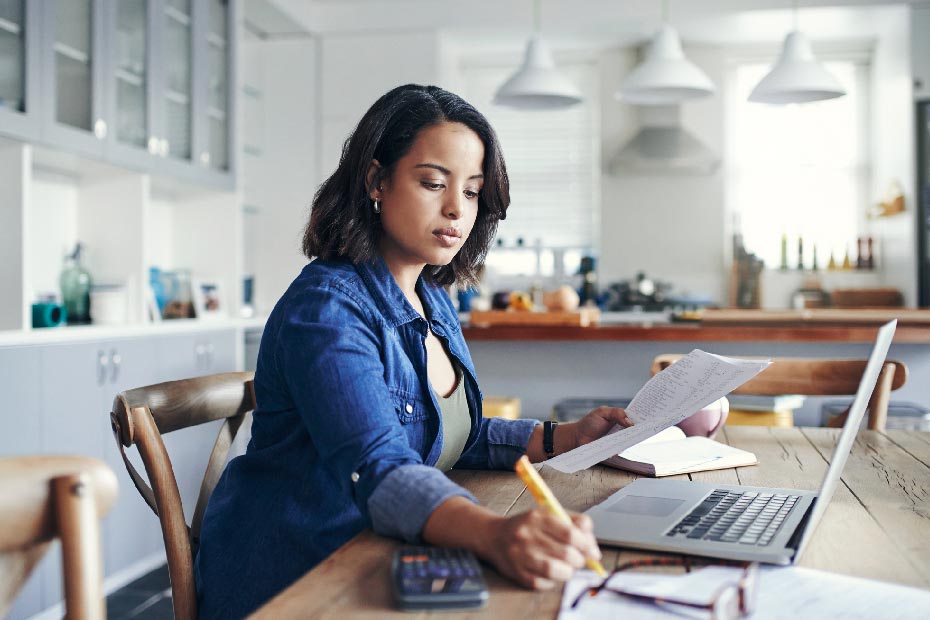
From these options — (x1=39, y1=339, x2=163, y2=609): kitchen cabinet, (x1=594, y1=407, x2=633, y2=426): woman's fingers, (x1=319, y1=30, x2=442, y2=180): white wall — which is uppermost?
(x1=319, y1=30, x2=442, y2=180): white wall

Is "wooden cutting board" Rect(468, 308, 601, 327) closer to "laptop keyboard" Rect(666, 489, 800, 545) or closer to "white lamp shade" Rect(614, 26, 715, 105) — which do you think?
"white lamp shade" Rect(614, 26, 715, 105)

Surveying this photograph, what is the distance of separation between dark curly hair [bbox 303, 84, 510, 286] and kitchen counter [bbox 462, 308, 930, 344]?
5.50ft

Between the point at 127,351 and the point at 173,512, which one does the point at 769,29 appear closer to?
the point at 127,351

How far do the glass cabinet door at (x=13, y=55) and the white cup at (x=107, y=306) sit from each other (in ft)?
2.63

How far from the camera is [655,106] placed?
5.96m

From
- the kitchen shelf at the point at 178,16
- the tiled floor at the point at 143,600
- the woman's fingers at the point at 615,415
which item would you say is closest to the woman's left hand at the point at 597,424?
the woman's fingers at the point at 615,415

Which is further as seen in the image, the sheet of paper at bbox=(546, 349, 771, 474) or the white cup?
the white cup

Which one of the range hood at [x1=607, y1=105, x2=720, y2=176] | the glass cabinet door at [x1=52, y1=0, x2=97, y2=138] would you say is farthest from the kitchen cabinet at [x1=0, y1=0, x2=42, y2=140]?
the range hood at [x1=607, y1=105, x2=720, y2=176]

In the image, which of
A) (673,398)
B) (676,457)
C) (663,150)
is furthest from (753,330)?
(663,150)

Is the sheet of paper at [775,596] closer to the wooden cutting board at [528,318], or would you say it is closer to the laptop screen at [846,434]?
the laptop screen at [846,434]

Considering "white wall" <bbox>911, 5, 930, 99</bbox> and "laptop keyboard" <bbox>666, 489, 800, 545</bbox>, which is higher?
"white wall" <bbox>911, 5, 930, 99</bbox>

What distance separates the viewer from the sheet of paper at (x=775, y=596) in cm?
70

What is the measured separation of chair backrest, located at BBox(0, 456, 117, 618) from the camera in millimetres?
562

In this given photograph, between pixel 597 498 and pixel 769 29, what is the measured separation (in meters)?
5.11
